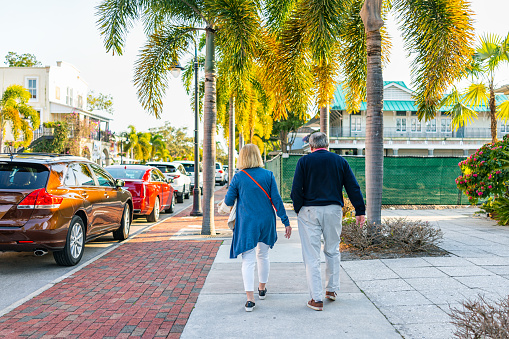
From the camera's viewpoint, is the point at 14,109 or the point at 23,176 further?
the point at 14,109

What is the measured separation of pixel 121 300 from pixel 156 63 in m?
6.87

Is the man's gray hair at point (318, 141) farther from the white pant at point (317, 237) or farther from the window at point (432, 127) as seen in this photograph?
the window at point (432, 127)

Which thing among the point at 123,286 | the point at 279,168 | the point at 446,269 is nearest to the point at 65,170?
the point at 123,286

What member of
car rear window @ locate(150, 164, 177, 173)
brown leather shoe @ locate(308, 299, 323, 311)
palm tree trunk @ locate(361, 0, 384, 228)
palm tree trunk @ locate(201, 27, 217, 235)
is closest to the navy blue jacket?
brown leather shoe @ locate(308, 299, 323, 311)

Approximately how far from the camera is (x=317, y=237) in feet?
15.8

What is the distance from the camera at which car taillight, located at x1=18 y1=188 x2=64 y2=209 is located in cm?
642

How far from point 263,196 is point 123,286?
7.76 feet

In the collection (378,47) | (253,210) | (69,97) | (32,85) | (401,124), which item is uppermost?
(32,85)

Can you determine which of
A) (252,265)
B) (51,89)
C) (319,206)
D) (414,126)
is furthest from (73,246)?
(414,126)

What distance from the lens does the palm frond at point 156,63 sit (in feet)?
34.5

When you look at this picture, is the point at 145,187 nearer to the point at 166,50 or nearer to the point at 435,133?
the point at 166,50

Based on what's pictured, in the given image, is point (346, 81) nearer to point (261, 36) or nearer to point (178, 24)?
point (261, 36)

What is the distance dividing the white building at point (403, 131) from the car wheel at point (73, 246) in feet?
125

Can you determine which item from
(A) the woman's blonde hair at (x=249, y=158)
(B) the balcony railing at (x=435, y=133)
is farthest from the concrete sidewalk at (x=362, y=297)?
(B) the balcony railing at (x=435, y=133)
